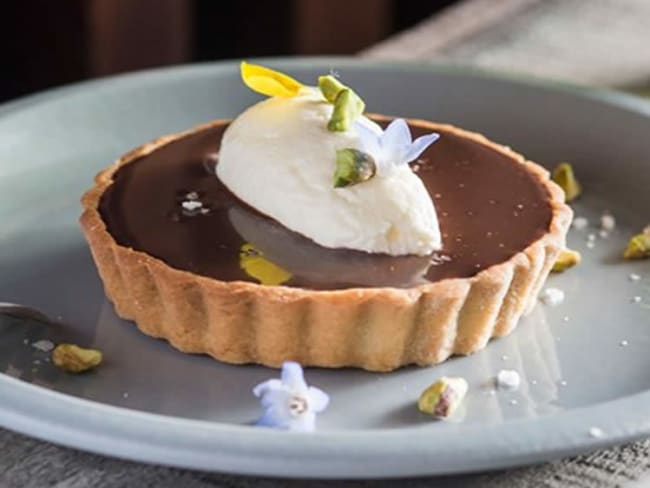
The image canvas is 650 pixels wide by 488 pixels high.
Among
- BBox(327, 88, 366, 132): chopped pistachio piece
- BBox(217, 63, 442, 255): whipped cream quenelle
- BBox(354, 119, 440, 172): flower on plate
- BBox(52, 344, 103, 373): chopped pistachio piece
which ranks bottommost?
Result: BBox(52, 344, 103, 373): chopped pistachio piece

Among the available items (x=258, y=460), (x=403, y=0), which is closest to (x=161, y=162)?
(x=258, y=460)

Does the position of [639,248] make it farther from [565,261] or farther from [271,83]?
[271,83]

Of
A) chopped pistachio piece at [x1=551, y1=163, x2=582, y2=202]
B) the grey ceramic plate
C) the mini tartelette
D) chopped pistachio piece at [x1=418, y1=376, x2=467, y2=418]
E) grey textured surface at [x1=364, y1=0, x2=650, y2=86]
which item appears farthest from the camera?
grey textured surface at [x1=364, y1=0, x2=650, y2=86]

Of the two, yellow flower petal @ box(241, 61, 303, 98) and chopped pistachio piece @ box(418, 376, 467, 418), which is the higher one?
yellow flower petal @ box(241, 61, 303, 98)

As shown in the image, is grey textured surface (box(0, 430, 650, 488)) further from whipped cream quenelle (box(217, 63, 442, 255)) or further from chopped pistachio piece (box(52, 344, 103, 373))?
whipped cream quenelle (box(217, 63, 442, 255))

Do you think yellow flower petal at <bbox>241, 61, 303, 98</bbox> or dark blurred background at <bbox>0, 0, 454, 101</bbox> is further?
dark blurred background at <bbox>0, 0, 454, 101</bbox>

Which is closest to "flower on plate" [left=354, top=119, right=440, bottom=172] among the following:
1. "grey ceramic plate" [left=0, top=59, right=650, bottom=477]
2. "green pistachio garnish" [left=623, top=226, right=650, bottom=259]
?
"grey ceramic plate" [left=0, top=59, right=650, bottom=477]

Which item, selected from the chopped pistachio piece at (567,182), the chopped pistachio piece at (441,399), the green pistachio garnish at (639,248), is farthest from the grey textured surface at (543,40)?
the chopped pistachio piece at (441,399)
